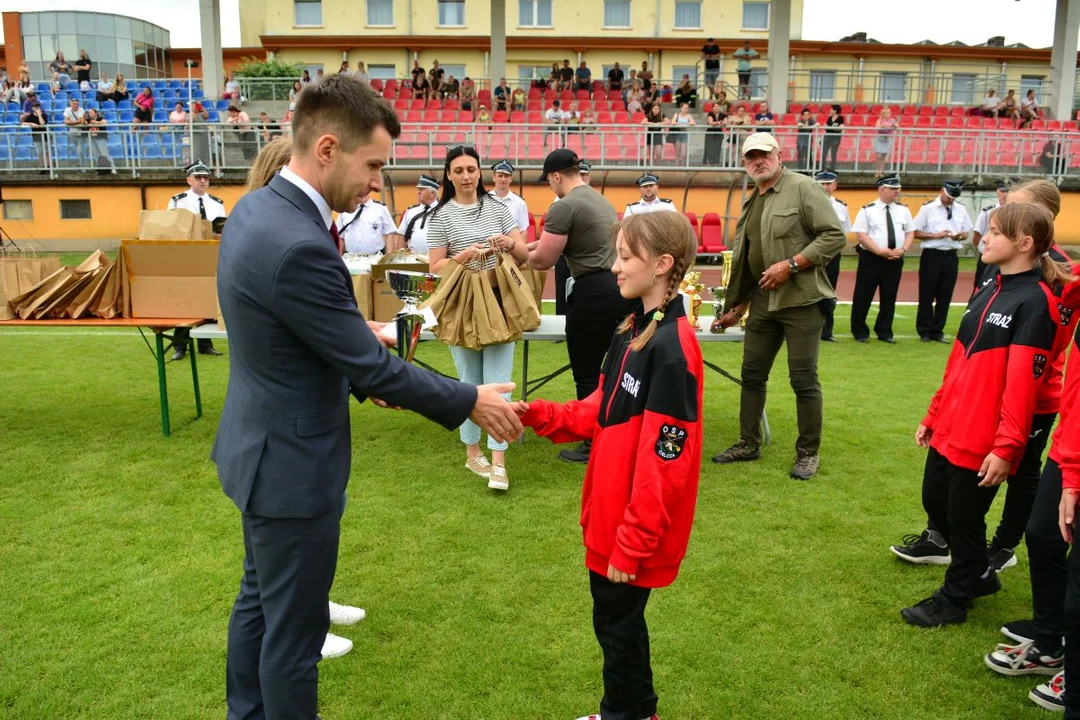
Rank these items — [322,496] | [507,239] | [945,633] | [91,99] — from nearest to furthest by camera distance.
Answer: [322,496] → [945,633] → [507,239] → [91,99]

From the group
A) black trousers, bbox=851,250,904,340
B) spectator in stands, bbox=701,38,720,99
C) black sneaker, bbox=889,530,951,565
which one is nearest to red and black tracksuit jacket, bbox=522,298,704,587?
black sneaker, bbox=889,530,951,565

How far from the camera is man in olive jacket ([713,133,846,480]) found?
526 centimetres

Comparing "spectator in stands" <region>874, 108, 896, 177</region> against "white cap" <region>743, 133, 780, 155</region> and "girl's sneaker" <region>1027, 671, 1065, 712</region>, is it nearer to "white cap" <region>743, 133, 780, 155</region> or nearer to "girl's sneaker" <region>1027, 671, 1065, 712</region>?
"white cap" <region>743, 133, 780, 155</region>

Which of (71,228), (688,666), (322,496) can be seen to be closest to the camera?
(322,496)

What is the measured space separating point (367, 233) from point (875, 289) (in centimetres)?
648

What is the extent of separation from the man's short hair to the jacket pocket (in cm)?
75

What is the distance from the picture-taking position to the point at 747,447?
6023mm

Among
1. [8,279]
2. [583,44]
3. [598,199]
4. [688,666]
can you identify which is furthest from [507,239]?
[583,44]

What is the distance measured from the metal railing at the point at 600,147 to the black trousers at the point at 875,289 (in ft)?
25.4

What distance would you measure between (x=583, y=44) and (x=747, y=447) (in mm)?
33508

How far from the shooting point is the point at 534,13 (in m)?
37.9

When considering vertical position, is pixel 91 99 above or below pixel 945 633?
above

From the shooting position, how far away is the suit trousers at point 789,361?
541cm

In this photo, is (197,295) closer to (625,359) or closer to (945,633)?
(625,359)
